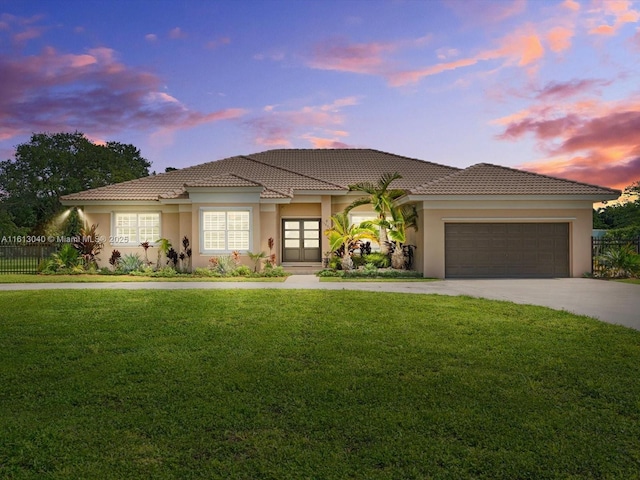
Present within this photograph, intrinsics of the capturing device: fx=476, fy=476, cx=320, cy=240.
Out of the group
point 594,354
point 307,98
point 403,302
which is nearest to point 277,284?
point 403,302

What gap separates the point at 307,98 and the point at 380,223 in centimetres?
593

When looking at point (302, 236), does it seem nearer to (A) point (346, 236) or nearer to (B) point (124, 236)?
(A) point (346, 236)

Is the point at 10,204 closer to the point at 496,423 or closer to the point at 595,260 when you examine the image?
the point at 595,260

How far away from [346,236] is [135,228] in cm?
983

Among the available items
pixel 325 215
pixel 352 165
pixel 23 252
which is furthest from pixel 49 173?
pixel 325 215

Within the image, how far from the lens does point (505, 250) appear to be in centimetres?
1873

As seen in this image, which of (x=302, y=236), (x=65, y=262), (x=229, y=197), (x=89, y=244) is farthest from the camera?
(x=302, y=236)

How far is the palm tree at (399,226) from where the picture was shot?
19.3 metres

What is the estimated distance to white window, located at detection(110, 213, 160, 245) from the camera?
21781 mm

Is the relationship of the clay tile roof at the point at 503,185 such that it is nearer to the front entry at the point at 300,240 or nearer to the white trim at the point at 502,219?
the white trim at the point at 502,219

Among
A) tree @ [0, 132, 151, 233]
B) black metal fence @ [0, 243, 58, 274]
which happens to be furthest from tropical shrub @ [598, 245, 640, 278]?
tree @ [0, 132, 151, 233]

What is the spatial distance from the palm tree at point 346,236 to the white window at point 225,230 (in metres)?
3.55

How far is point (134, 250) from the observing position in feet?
70.9

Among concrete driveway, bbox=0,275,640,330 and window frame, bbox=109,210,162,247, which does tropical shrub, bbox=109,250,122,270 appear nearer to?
window frame, bbox=109,210,162,247
